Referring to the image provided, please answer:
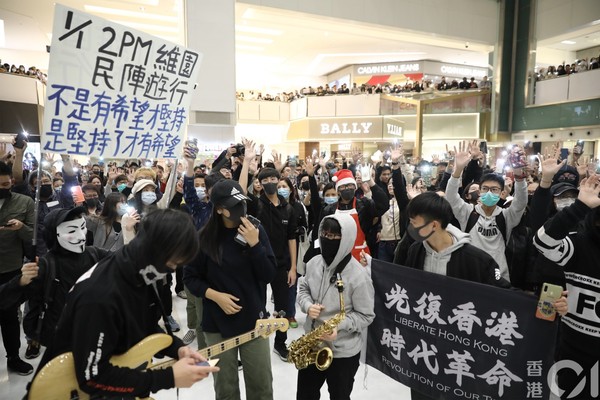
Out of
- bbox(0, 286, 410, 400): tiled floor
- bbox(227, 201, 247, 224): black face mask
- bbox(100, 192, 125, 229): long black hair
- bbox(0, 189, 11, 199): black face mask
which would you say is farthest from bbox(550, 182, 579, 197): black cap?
bbox(0, 189, 11, 199): black face mask

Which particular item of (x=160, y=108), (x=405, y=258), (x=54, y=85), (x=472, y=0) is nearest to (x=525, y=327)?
(x=405, y=258)

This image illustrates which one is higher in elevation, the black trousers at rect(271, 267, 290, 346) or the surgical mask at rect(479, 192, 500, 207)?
the surgical mask at rect(479, 192, 500, 207)

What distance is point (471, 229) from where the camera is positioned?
363cm

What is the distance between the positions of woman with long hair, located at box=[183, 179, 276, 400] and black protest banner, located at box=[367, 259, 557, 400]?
0.87m

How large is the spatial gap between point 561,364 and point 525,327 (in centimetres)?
44

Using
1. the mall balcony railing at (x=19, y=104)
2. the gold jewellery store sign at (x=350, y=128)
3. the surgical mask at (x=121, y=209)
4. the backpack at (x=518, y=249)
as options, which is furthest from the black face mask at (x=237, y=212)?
the gold jewellery store sign at (x=350, y=128)

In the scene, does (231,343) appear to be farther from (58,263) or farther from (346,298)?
(58,263)

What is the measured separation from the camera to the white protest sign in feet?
7.90

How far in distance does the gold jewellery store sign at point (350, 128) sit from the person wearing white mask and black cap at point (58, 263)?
54.2ft

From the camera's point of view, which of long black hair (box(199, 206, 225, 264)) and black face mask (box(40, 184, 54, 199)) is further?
black face mask (box(40, 184, 54, 199))

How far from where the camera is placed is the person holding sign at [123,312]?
132 cm

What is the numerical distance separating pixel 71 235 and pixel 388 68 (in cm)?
2303

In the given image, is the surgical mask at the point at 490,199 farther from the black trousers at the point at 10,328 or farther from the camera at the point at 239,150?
the black trousers at the point at 10,328

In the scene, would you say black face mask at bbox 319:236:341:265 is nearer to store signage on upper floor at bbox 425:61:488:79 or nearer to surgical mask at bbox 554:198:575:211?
surgical mask at bbox 554:198:575:211
